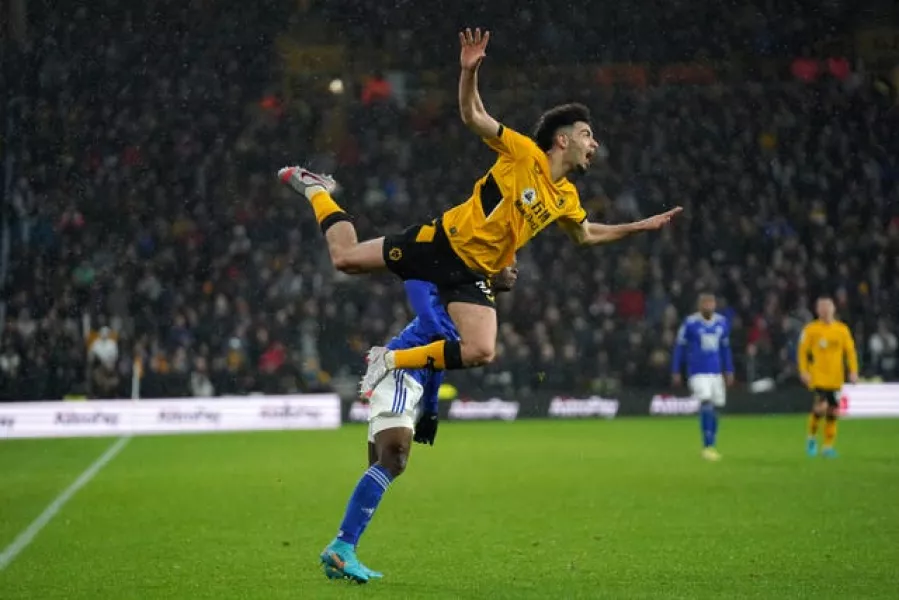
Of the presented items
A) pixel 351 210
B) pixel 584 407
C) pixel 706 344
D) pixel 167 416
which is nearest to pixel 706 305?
pixel 706 344

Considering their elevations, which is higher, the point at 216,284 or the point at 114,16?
the point at 114,16

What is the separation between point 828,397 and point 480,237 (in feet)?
40.2

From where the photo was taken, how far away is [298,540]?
10.0 meters

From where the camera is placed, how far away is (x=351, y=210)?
30172mm

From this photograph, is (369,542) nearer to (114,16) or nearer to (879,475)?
(879,475)

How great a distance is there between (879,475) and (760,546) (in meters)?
6.26

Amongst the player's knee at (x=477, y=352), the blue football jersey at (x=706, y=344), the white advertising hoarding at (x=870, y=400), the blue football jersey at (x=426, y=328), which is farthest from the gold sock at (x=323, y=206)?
the white advertising hoarding at (x=870, y=400)

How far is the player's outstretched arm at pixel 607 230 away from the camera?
29.1 ft

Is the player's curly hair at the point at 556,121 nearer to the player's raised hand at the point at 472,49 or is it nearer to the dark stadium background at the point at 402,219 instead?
the player's raised hand at the point at 472,49

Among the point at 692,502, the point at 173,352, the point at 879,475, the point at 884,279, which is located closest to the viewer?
the point at 692,502

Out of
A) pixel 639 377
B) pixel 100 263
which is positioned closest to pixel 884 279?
pixel 639 377

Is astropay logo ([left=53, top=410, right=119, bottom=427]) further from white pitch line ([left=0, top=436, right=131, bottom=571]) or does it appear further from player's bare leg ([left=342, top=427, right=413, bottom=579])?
player's bare leg ([left=342, top=427, right=413, bottom=579])

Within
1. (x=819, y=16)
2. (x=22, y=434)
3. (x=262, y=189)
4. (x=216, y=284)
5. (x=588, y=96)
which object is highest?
(x=819, y=16)

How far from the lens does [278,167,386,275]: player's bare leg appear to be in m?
8.08
